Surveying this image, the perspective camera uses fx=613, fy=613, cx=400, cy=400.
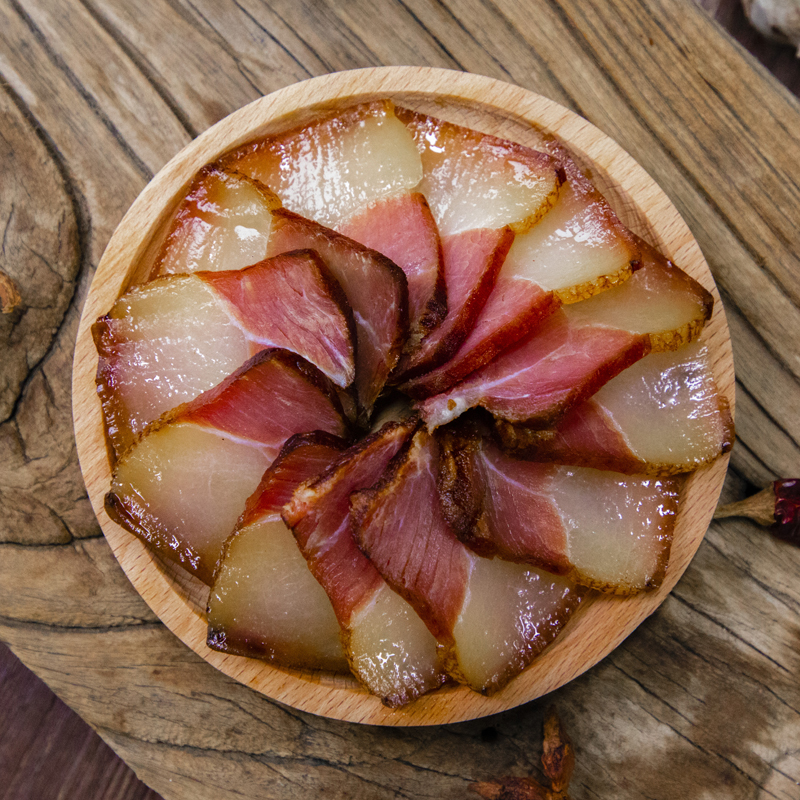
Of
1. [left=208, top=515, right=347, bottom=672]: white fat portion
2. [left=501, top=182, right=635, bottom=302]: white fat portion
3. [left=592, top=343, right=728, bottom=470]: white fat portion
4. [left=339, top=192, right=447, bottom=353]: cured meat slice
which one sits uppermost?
[left=501, top=182, right=635, bottom=302]: white fat portion

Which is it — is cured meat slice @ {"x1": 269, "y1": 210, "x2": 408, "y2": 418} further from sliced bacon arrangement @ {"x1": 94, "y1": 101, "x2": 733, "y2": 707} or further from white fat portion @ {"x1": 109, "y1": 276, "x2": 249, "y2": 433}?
white fat portion @ {"x1": 109, "y1": 276, "x2": 249, "y2": 433}

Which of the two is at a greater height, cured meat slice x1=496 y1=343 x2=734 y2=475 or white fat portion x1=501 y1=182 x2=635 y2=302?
white fat portion x1=501 y1=182 x2=635 y2=302

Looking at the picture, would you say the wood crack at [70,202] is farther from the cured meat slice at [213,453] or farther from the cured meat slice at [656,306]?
the cured meat slice at [656,306]

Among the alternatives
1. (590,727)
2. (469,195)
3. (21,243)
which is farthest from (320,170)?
(590,727)

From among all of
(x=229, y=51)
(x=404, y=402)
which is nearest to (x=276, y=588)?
(x=404, y=402)

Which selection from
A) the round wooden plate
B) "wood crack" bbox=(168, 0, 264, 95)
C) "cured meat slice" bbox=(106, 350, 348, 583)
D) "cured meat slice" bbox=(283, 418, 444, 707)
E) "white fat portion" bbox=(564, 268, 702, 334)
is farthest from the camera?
"wood crack" bbox=(168, 0, 264, 95)

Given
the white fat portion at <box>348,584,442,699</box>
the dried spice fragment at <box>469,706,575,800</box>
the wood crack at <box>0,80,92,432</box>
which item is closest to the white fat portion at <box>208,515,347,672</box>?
the white fat portion at <box>348,584,442,699</box>
